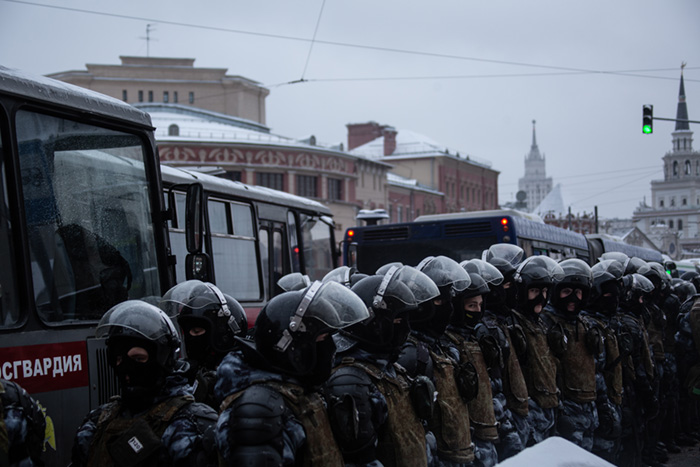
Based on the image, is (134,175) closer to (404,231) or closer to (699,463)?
(699,463)

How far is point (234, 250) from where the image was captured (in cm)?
949

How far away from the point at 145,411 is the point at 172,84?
2050 inches

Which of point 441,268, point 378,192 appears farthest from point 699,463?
point 378,192

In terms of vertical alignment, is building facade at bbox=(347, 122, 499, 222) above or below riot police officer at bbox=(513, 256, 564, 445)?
above

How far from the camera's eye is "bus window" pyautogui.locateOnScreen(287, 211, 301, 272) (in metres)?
11.0

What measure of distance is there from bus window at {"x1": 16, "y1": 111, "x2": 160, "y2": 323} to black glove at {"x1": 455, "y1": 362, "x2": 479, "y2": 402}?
2.07 meters

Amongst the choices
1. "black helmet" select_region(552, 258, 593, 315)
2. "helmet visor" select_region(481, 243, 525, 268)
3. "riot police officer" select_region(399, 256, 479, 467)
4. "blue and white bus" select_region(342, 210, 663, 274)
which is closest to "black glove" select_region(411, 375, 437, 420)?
"riot police officer" select_region(399, 256, 479, 467)

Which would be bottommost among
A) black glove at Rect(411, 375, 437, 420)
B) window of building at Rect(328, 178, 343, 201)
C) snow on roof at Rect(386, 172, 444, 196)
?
black glove at Rect(411, 375, 437, 420)

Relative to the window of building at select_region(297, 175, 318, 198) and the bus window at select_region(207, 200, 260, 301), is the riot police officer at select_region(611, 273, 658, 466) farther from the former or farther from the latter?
the window of building at select_region(297, 175, 318, 198)

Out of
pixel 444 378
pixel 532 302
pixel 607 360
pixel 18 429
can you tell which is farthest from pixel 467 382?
pixel 607 360

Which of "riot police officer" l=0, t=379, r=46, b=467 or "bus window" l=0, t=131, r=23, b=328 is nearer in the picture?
"riot police officer" l=0, t=379, r=46, b=467

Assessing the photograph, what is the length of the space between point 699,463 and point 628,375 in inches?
64.8

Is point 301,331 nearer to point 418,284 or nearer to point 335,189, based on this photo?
point 418,284

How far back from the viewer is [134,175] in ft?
18.6
